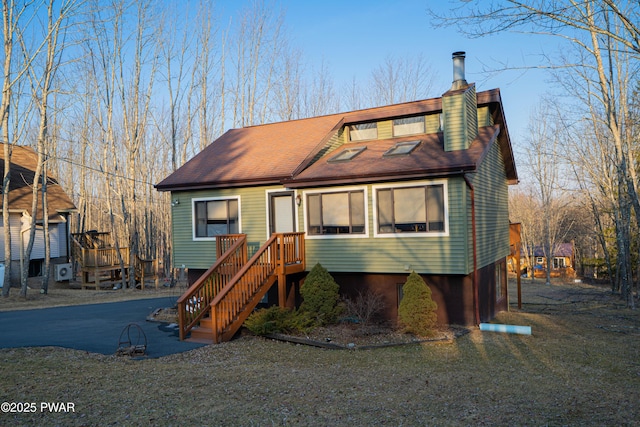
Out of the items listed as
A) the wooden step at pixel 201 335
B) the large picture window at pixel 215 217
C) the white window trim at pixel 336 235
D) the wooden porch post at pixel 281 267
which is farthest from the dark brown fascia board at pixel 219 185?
the wooden step at pixel 201 335

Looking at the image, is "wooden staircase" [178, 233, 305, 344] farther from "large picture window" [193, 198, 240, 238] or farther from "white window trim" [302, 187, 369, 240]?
"large picture window" [193, 198, 240, 238]

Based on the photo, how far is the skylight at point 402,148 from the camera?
12938 millimetres

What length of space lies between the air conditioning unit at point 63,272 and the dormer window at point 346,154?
59.6ft

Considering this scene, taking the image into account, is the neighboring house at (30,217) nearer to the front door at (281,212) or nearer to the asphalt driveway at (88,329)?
the asphalt driveway at (88,329)

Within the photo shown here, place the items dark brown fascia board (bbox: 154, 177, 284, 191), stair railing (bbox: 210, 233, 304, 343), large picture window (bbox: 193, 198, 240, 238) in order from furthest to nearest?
large picture window (bbox: 193, 198, 240, 238), dark brown fascia board (bbox: 154, 177, 284, 191), stair railing (bbox: 210, 233, 304, 343)

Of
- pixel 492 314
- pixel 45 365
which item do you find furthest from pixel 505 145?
pixel 45 365

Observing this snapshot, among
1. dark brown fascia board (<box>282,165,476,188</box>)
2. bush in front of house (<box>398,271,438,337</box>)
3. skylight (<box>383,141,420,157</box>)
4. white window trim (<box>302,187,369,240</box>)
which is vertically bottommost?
bush in front of house (<box>398,271,438,337</box>)

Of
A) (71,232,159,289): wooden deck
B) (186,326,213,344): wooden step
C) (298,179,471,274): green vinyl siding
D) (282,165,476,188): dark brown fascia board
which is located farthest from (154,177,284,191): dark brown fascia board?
(71,232,159,289): wooden deck

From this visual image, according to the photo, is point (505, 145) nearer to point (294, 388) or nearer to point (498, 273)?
point (498, 273)

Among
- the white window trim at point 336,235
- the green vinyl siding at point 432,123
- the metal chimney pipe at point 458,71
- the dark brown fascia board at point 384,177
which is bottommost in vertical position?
the white window trim at point 336,235

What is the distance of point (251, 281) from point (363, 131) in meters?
6.43

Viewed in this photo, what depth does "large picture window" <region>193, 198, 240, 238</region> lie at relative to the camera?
576 inches

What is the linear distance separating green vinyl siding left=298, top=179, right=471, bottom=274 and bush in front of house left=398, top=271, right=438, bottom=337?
2.77 ft

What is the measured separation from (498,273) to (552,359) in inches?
286
